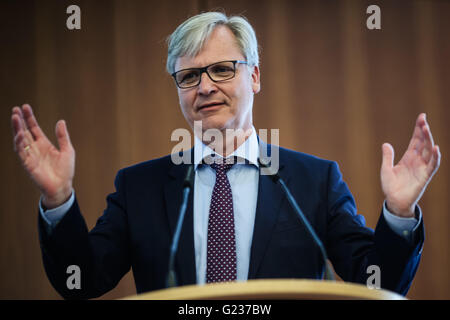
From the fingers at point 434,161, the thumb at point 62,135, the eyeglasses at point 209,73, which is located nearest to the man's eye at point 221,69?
the eyeglasses at point 209,73

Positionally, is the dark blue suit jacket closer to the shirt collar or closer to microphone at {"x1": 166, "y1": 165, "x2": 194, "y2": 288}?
the shirt collar

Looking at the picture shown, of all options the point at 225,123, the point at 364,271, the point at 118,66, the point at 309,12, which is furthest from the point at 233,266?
the point at 309,12

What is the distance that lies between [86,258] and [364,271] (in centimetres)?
83

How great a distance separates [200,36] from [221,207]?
63 cm

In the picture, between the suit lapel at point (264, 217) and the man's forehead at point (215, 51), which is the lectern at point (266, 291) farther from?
the man's forehead at point (215, 51)

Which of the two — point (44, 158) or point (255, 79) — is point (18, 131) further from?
point (255, 79)

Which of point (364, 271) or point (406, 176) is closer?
point (406, 176)

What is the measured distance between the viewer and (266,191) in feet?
5.70

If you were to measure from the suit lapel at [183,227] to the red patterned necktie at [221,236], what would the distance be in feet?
0.19

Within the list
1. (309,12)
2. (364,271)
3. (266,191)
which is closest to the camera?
(364,271)

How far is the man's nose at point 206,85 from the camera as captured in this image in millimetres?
1806

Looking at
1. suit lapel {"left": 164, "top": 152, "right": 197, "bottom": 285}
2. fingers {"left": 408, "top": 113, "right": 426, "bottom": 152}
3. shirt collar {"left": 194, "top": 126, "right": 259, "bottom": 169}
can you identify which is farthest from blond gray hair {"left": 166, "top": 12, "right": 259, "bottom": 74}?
fingers {"left": 408, "top": 113, "right": 426, "bottom": 152}

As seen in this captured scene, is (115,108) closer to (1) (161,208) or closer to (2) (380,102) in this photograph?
(1) (161,208)

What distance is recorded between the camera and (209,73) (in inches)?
72.5
